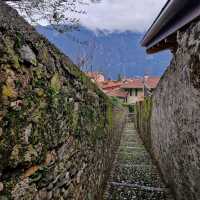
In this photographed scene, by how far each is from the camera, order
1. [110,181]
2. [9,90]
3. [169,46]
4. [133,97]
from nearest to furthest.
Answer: [9,90] < [110,181] < [169,46] < [133,97]

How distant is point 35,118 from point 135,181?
5.06 meters

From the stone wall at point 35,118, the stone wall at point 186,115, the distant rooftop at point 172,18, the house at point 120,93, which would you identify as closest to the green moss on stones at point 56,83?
the stone wall at point 35,118

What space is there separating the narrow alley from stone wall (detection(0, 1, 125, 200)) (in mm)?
2664

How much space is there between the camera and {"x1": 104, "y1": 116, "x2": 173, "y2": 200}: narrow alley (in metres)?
5.54

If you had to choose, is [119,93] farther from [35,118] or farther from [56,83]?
[35,118]

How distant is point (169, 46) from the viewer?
8500mm

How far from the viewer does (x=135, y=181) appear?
6.56 metres

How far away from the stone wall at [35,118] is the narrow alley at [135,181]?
2.66m

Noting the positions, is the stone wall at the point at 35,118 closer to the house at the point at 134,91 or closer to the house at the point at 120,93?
the house at the point at 134,91

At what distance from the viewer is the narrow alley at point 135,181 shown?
5.54 m

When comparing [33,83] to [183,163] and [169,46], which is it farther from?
[169,46]

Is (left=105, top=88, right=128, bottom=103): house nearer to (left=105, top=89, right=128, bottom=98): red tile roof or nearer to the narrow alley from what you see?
(left=105, top=89, right=128, bottom=98): red tile roof

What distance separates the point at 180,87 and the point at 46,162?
2.59m

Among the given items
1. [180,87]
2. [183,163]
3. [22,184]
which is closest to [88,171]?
[183,163]
